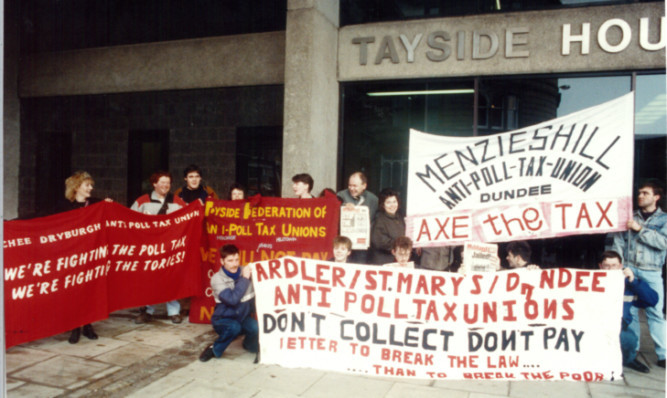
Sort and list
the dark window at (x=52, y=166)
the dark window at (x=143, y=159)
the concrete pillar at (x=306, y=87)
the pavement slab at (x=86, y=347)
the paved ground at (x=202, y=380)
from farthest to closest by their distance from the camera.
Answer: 1. the dark window at (x=52, y=166)
2. the dark window at (x=143, y=159)
3. the concrete pillar at (x=306, y=87)
4. the pavement slab at (x=86, y=347)
5. the paved ground at (x=202, y=380)

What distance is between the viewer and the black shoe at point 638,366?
4.78 m

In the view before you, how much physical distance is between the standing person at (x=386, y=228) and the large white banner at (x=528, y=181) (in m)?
0.60

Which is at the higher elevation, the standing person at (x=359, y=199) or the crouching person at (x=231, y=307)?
the standing person at (x=359, y=199)

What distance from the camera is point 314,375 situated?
4.54 m

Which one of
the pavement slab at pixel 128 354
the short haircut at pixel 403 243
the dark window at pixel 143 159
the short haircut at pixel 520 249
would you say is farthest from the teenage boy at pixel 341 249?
the dark window at pixel 143 159

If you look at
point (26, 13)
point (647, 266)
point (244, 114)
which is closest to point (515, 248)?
point (647, 266)

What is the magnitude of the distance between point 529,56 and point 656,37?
1.40 metres

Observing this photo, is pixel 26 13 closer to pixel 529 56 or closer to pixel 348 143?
pixel 348 143

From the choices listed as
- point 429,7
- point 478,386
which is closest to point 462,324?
point 478,386

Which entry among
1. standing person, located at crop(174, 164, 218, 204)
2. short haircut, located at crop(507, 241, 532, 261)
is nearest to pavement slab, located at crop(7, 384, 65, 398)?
standing person, located at crop(174, 164, 218, 204)

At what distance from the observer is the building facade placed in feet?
21.7

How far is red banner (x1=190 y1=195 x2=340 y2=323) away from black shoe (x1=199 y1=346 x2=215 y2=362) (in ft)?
3.80

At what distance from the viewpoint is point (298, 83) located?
280 inches

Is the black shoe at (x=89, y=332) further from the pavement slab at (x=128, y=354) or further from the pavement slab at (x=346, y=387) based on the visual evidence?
the pavement slab at (x=346, y=387)
